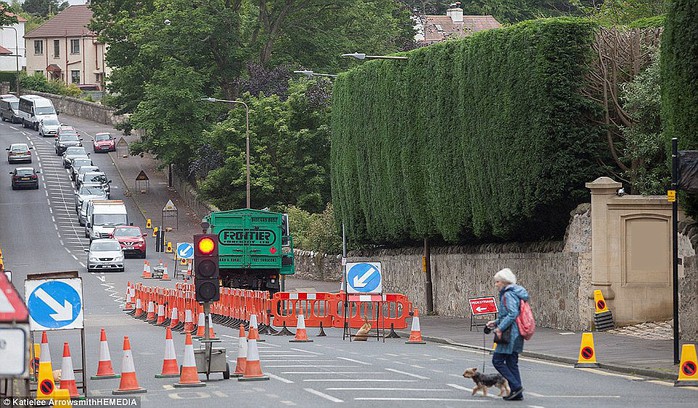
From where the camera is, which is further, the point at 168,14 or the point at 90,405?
the point at 168,14

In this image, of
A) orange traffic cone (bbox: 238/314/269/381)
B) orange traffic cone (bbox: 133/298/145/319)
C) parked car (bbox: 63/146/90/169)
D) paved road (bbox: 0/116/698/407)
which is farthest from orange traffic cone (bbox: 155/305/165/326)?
parked car (bbox: 63/146/90/169)

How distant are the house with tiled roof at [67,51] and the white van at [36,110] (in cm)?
4625

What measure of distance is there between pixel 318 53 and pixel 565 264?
5950cm

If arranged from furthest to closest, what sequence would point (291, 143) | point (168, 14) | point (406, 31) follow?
point (406, 31), point (168, 14), point (291, 143)

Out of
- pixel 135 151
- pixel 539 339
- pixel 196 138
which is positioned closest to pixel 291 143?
pixel 196 138

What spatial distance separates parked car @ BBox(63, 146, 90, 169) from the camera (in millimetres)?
108750

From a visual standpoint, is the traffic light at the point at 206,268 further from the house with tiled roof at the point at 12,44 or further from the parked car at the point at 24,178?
the house with tiled roof at the point at 12,44

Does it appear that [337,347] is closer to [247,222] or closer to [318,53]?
Answer: [247,222]

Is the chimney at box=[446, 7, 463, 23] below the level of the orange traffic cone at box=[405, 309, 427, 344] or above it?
above

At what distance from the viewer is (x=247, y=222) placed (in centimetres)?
4400

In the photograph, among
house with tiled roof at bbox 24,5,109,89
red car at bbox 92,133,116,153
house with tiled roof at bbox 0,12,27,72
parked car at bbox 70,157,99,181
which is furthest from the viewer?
house with tiled roof at bbox 0,12,27,72

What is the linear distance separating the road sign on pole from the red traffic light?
2911mm

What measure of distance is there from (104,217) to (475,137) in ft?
147

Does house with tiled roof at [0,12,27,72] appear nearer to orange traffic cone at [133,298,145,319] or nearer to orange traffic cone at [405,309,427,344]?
orange traffic cone at [133,298,145,319]
